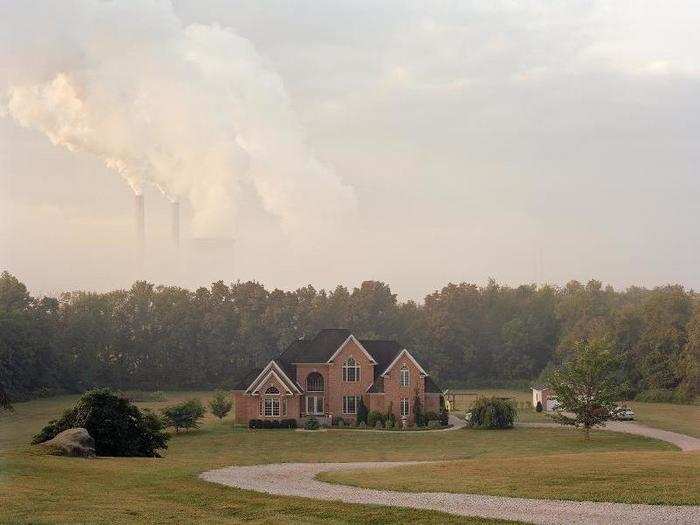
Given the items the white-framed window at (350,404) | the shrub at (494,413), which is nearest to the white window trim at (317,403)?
the white-framed window at (350,404)

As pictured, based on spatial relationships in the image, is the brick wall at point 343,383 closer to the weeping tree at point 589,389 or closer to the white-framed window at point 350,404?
the white-framed window at point 350,404

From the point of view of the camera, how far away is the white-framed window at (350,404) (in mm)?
73250

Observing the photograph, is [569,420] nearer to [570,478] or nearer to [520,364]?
[570,478]

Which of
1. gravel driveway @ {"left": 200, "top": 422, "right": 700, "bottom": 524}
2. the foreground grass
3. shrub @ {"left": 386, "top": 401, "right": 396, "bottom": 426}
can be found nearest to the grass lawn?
shrub @ {"left": 386, "top": 401, "right": 396, "bottom": 426}

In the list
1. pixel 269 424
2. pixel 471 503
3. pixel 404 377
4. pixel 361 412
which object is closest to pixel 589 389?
pixel 404 377

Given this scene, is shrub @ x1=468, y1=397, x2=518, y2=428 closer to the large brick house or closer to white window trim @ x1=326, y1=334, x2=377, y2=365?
the large brick house

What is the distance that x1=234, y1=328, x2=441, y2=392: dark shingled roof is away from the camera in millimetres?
73863

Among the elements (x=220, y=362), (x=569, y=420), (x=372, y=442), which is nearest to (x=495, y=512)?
(x=372, y=442)

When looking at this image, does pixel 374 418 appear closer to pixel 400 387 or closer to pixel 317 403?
pixel 400 387

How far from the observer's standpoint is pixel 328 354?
7406 cm

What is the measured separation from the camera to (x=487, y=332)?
433 ft

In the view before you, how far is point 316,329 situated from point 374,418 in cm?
5968

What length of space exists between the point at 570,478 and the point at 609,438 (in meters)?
31.9

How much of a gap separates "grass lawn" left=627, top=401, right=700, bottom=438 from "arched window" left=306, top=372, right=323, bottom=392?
23.6 metres
